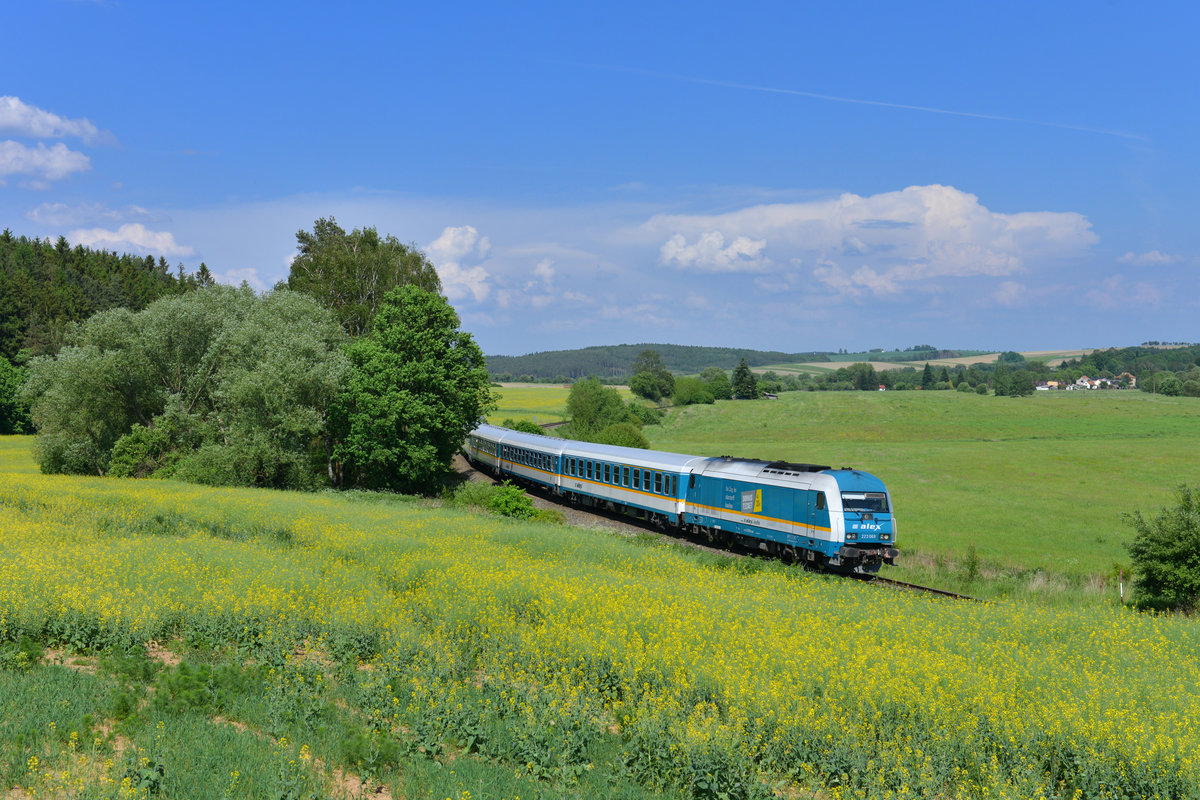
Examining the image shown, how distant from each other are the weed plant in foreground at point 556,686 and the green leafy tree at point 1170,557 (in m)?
6.70

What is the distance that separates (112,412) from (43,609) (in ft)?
112

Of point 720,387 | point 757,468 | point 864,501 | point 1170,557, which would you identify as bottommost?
point 1170,557

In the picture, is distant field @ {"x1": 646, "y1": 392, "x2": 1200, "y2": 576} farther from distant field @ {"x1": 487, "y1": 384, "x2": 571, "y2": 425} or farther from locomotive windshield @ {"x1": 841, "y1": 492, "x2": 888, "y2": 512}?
distant field @ {"x1": 487, "y1": 384, "x2": 571, "y2": 425}

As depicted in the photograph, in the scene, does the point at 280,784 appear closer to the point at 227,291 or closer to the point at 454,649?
the point at 454,649

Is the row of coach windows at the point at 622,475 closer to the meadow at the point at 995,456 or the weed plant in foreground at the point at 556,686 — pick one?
the meadow at the point at 995,456

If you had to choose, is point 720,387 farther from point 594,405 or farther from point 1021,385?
point 594,405

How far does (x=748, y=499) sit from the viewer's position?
25.5 m

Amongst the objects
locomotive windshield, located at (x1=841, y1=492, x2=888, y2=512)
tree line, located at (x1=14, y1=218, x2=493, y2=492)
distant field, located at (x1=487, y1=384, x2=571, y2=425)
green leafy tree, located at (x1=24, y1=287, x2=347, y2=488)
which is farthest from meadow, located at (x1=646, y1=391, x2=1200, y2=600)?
green leafy tree, located at (x1=24, y1=287, x2=347, y2=488)

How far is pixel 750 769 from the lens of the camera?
841 centimetres

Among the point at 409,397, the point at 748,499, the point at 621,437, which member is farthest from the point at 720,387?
the point at 748,499

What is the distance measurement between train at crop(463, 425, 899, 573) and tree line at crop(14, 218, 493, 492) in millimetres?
8357

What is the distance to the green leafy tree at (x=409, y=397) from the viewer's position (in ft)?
133

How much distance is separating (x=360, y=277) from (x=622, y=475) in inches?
1345

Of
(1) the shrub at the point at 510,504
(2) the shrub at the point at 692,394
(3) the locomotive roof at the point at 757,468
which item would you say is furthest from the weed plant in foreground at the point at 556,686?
(2) the shrub at the point at 692,394
